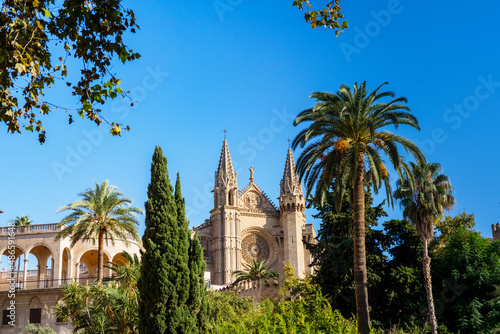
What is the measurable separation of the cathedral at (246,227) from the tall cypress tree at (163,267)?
38.5 meters

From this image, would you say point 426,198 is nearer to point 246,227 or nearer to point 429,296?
point 429,296

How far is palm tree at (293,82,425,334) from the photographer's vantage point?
→ 2030 cm

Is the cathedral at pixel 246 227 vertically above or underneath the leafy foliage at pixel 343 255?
above

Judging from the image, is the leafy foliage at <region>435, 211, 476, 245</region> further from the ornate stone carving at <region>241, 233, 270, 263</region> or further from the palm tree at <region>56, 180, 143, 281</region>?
the ornate stone carving at <region>241, 233, 270, 263</region>

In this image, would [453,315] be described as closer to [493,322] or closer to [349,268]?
[493,322]

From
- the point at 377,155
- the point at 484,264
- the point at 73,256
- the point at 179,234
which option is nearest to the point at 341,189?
the point at 377,155

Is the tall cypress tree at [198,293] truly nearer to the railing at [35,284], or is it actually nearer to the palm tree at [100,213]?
the palm tree at [100,213]

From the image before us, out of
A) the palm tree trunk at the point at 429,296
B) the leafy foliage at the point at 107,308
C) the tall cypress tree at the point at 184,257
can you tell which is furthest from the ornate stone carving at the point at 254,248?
the tall cypress tree at the point at 184,257

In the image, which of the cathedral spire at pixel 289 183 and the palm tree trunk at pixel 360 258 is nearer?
the palm tree trunk at pixel 360 258

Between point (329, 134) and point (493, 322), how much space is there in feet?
47.8

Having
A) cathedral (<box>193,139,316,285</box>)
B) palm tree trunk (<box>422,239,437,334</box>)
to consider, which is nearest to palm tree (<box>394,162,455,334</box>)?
palm tree trunk (<box>422,239,437,334</box>)

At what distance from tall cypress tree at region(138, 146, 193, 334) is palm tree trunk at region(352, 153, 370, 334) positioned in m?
6.87

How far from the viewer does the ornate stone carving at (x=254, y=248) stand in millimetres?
66312

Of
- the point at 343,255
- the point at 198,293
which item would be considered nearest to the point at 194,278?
the point at 198,293
